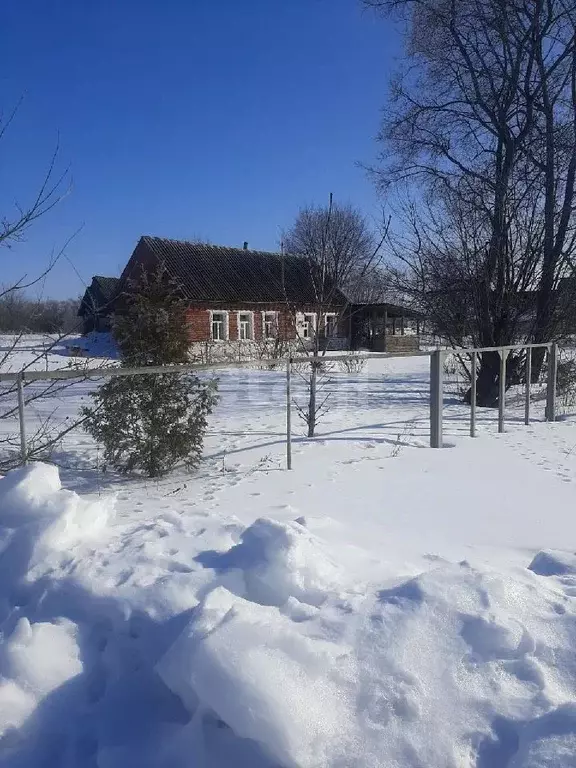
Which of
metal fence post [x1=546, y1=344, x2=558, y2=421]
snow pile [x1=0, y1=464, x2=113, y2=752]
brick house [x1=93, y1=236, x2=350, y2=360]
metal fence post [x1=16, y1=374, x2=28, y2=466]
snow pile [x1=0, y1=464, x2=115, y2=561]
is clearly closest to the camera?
snow pile [x1=0, y1=464, x2=113, y2=752]

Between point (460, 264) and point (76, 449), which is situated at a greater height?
point (460, 264)

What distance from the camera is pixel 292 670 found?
2.05 m

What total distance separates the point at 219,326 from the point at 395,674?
28.5 m

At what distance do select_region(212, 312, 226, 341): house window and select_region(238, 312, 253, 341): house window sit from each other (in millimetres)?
1018

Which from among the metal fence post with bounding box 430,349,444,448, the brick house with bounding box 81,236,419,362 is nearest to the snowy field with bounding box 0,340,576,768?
the metal fence post with bounding box 430,349,444,448

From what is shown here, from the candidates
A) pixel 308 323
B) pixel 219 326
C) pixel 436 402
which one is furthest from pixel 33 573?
pixel 219 326

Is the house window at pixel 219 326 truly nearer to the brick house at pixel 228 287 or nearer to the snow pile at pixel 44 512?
the brick house at pixel 228 287

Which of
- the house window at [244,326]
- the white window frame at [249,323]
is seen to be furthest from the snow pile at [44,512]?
the house window at [244,326]

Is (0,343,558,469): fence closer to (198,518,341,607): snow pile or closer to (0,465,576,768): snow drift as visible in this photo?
(0,465,576,768): snow drift

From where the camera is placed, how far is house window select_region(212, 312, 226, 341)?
2983 centimetres

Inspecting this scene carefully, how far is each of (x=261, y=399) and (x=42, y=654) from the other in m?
10.1

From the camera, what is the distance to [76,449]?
22.2 feet

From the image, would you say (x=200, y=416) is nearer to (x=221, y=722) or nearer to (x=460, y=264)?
(x=221, y=722)

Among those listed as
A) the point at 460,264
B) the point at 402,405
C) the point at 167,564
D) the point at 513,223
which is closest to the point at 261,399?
the point at 402,405
